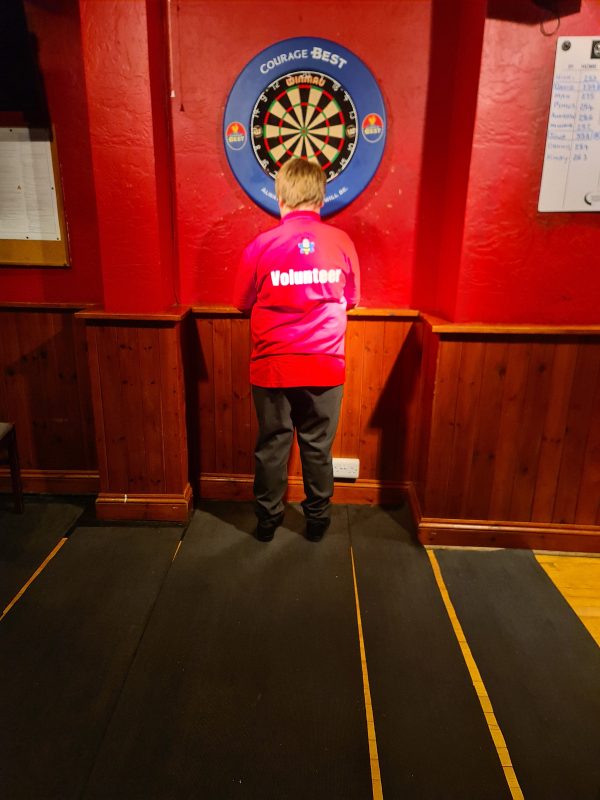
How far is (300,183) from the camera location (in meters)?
2.07

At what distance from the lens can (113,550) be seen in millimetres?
2398

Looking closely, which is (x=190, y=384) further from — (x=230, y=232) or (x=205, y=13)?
(x=205, y=13)

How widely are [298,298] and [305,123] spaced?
0.96 metres

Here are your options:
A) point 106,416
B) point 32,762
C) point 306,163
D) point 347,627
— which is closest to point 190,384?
point 106,416

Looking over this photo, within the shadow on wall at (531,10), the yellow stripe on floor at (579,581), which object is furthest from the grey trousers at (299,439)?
the shadow on wall at (531,10)

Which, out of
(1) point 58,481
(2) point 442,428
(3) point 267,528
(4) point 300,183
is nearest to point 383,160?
(4) point 300,183

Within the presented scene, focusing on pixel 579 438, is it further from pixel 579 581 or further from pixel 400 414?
pixel 400 414

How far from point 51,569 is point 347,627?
51.7 inches

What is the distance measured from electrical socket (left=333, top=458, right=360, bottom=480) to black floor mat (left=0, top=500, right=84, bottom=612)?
1401 millimetres

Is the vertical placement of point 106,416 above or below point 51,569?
above

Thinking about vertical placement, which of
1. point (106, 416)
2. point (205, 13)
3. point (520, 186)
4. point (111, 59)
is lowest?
point (106, 416)

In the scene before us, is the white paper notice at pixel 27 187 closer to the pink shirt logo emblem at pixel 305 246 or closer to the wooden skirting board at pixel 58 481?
the wooden skirting board at pixel 58 481

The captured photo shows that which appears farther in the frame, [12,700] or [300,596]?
[300,596]

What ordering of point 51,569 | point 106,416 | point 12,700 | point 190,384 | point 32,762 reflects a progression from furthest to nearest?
point 190,384, point 106,416, point 51,569, point 12,700, point 32,762
